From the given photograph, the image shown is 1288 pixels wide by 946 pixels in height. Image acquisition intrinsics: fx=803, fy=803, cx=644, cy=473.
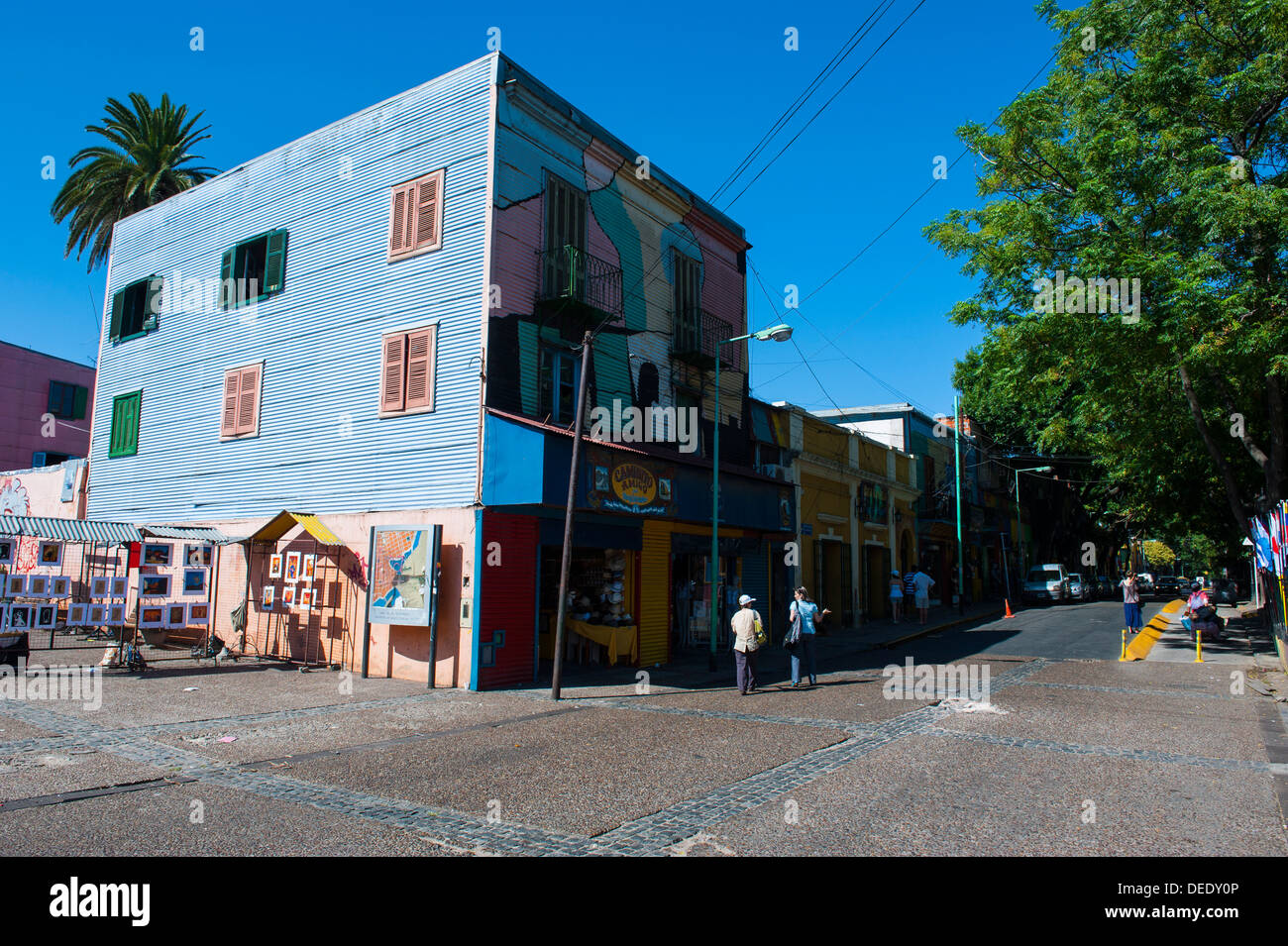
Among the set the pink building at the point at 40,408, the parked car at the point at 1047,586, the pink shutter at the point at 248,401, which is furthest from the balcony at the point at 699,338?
the parked car at the point at 1047,586

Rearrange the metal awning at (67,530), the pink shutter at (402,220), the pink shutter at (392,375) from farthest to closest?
1. the pink shutter at (402,220)
2. the pink shutter at (392,375)
3. the metal awning at (67,530)

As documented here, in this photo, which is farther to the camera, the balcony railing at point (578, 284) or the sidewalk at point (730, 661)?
the balcony railing at point (578, 284)

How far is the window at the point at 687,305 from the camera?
814 inches

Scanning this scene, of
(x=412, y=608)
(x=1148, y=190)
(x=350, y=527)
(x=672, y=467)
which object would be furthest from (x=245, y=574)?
(x=1148, y=190)

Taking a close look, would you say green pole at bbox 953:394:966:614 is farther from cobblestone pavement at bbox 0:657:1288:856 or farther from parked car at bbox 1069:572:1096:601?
cobblestone pavement at bbox 0:657:1288:856

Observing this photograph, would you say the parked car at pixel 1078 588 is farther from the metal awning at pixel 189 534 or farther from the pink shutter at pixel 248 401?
the metal awning at pixel 189 534

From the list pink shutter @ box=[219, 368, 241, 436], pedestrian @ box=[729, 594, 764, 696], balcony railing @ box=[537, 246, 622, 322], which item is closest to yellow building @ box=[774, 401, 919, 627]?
balcony railing @ box=[537, 246, 622, 322]

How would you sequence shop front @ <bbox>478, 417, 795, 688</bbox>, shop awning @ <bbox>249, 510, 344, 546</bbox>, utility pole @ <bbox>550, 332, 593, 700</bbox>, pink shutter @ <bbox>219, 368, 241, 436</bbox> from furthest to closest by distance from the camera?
pink shutter @ <bbox>219, 368, 241, 436</bbox>
shop awning @ <bbox>249, 510, 344, 546</bbox>
shop front @ <bbox>478, 417, 795, 688</bbox>
utility pole @ <bbox>550, 332, 593, 700</bbox>

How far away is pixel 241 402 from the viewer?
1947 cm

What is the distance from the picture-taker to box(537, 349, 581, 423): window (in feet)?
53.7

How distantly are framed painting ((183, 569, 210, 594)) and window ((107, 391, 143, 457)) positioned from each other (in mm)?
7570

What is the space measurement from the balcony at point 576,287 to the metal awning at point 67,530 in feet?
31.4

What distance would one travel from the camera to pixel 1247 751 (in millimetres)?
9219

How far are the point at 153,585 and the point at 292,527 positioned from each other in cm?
337
